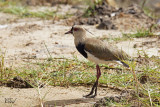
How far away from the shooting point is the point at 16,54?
18.8ft

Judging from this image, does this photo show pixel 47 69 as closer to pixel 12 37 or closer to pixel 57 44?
pixel 57 44

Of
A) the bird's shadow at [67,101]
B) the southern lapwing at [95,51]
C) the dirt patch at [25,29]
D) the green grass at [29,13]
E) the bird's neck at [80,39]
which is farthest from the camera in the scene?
the green grass at [29,13]

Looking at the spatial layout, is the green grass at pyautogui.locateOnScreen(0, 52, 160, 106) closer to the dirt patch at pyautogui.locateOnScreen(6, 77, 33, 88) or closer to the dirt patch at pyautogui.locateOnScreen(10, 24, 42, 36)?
the dirt patch at pyautogui.locateOnScreen(6, 77, 33, 88)

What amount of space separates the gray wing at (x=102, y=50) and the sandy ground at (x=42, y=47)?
255 millimetres

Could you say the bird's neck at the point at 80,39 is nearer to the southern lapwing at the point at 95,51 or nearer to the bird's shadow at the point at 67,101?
the southern lapwing at the point at 95,51

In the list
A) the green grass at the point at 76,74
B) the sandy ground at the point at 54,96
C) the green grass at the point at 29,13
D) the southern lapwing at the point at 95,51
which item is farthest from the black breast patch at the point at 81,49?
the green grass at the point at 29,13

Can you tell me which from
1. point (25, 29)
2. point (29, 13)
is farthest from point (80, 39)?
point (29, 13)

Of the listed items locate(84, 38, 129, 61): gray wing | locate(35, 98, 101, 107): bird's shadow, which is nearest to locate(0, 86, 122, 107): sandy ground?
locate(35, 98, 101, 107): bird's shadow

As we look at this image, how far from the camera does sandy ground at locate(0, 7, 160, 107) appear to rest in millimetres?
3967

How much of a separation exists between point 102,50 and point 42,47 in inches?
86.2

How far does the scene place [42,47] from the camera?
6.13m

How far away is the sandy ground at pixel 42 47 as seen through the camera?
13.0 feet

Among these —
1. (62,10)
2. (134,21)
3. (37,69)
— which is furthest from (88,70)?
(62,10)

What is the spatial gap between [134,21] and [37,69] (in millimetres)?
3702
